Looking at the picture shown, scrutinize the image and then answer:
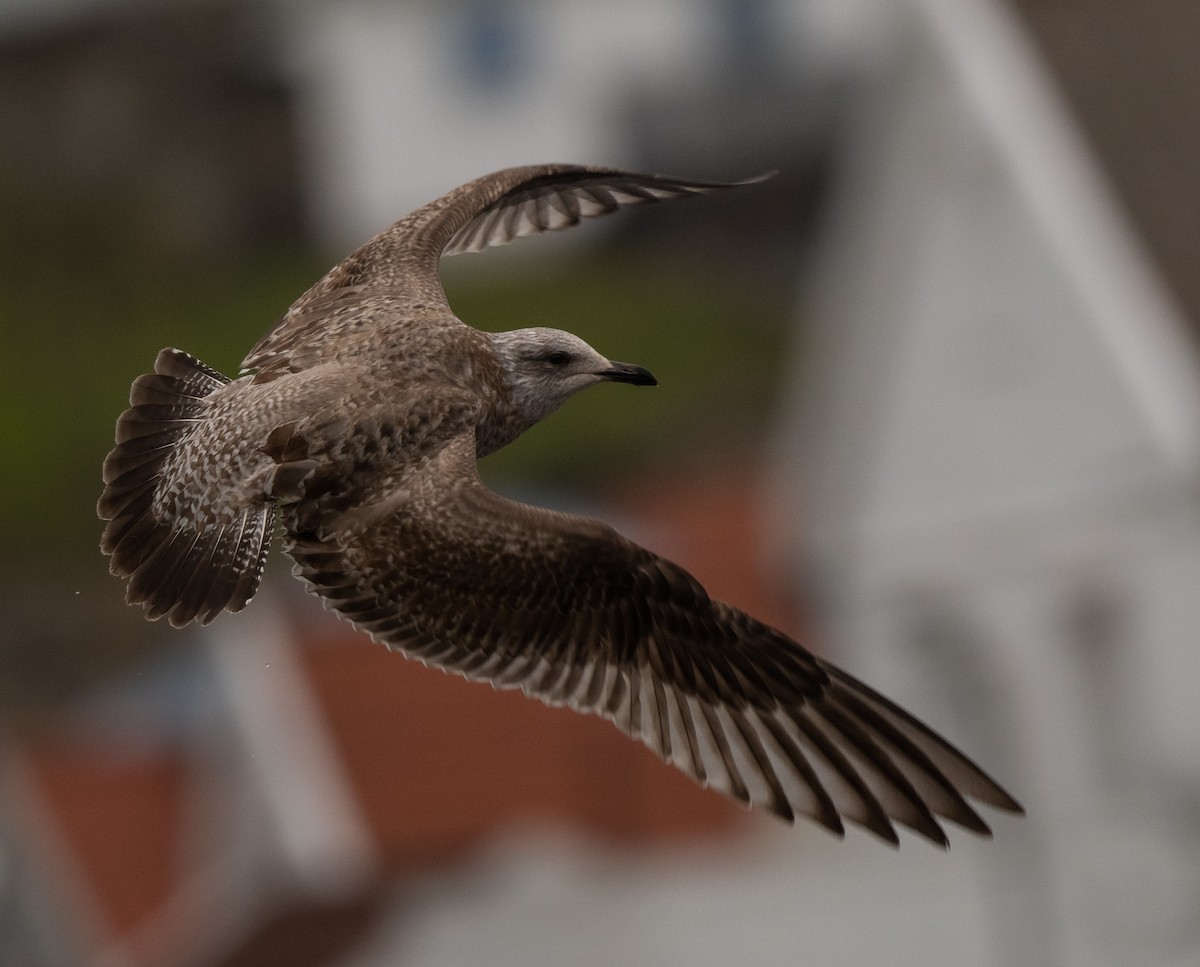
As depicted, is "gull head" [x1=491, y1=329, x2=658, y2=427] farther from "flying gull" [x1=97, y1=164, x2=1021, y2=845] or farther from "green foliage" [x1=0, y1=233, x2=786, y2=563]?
"green foliage" [x1=0, y1=233, x2=786, y2=563]

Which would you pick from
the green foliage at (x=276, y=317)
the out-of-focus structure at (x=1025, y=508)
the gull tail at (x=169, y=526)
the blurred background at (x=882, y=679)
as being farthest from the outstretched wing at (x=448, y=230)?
the green foliage at (x=276, y=317)

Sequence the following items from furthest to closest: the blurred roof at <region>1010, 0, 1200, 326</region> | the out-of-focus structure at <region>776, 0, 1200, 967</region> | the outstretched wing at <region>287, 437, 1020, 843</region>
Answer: the blurred roof at <region>1010, 0, 1200, 326</region>, the out-of-focus structure at <region>776, 0, 1200, 967</region>, the outstretched wing at <region>287, 437, 1020, 843</region>

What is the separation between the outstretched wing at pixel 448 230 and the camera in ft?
20.0

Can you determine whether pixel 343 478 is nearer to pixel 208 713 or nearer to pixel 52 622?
pixel 208 713

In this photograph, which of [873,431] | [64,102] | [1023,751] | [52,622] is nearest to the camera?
[1023,751]

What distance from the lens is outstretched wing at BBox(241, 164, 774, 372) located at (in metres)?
6.11

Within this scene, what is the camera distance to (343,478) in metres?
5.51

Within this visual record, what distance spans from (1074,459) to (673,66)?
18672 millimetres

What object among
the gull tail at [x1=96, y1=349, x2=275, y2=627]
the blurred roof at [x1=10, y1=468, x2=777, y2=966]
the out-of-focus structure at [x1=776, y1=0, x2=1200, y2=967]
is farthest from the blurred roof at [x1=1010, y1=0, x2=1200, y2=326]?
the gull tail at [x1=96, y1=349, x2=275, y2=627]

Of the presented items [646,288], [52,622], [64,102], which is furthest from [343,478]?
[64,102]

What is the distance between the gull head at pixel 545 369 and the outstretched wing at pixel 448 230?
244mm

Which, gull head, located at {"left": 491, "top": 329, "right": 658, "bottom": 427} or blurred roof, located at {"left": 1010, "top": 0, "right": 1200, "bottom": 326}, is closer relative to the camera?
gull head, located at {"left": 491, "top": 329, "right": 658, "bottom": 427}

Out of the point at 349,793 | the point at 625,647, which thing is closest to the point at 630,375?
the point at 625,647

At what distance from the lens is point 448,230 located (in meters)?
6.50
